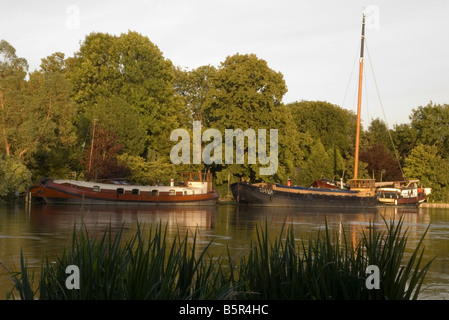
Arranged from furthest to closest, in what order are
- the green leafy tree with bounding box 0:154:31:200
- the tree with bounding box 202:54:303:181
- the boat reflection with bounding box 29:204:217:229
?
1. the tree with bounding box 202:54:303:181
2. the green leafy tree with bounding box 0:154:31:200
3. the boat reflection with bounding box 29:204:217:229

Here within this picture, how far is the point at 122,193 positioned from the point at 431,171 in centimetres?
4565

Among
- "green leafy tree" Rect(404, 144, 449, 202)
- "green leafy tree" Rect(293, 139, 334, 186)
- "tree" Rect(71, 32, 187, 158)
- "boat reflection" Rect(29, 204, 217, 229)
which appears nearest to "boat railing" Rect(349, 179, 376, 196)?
"green leafy tree" Rect(293, 139, 334, 186)

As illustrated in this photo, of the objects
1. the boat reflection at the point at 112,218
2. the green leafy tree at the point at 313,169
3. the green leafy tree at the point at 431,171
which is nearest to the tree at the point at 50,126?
the boat reflection at the point at 112,218

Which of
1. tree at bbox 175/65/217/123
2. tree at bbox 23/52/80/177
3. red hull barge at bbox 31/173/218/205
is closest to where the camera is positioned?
red hull barge at bbox 31/173/218/205

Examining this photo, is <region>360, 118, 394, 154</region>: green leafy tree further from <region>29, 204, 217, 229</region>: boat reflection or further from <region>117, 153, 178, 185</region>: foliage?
<region>29, 204, 217, 229</region>: boat reflection

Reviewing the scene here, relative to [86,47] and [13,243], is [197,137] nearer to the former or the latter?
[86,47]

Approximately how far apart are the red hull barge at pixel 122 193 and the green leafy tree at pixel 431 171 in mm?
35375

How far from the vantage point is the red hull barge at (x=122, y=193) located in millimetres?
46938

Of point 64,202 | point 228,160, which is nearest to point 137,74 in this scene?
point 228,160

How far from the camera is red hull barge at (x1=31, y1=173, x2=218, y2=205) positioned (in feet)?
154

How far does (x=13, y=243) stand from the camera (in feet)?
63.5

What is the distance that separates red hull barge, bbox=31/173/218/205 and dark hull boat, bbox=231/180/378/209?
108 inches

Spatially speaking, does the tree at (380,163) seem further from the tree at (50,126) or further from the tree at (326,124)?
the tree at (50,126)

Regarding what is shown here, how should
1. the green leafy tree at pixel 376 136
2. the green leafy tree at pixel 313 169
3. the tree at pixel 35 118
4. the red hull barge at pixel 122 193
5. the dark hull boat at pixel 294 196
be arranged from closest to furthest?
the red hull barge at pixel 122 193, the tree at pixel 35 118, the dark hull boat at pixel 294 196, the green leafy tree at pixel 313 169, the green leafy tree at pixel 376 136
